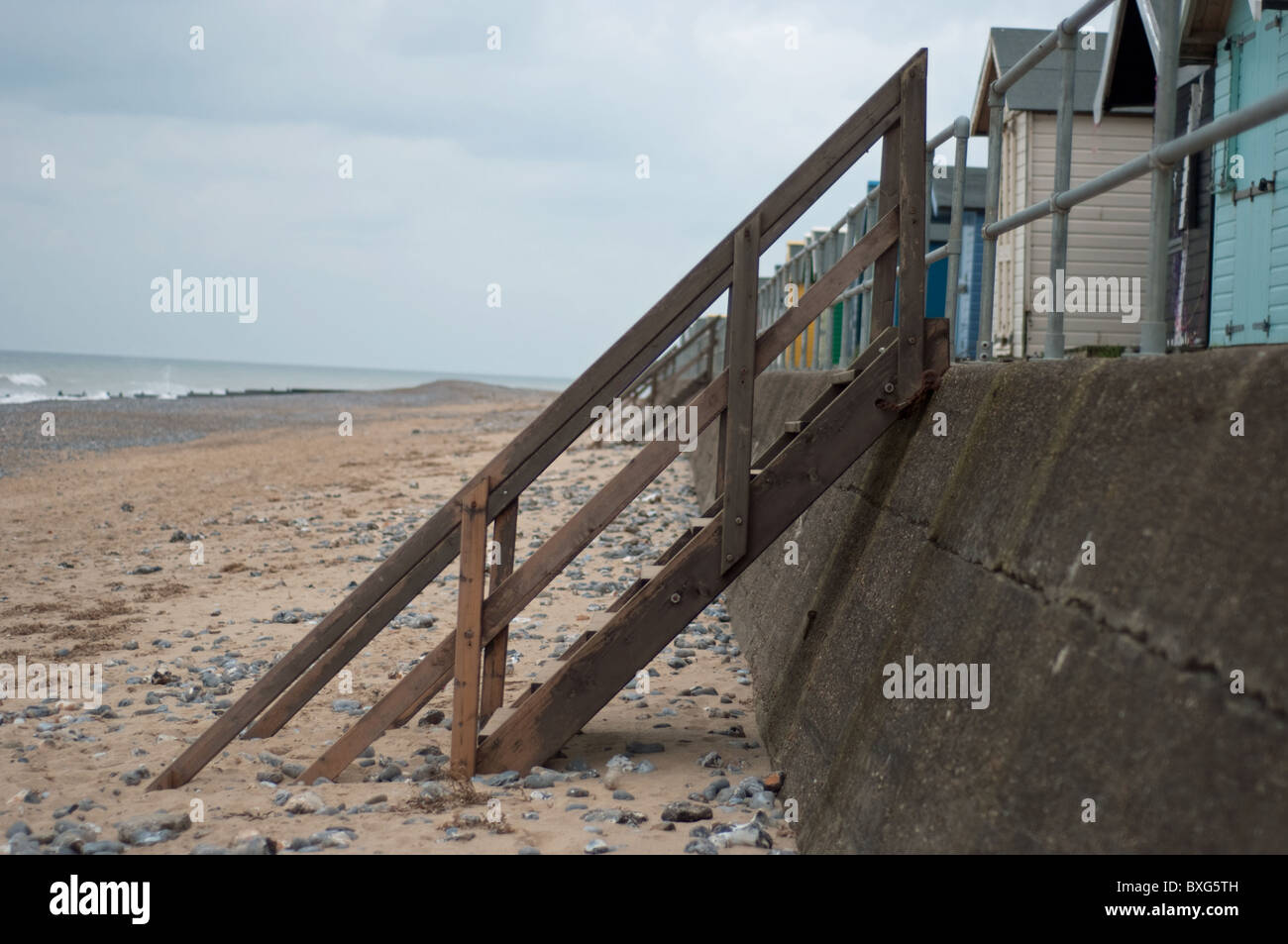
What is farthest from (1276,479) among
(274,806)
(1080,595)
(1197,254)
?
(1197,254)

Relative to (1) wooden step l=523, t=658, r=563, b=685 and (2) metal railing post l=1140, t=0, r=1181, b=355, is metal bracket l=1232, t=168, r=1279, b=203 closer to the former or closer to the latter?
(2) metal railing post l=1140, t=0, r=1181, b=355

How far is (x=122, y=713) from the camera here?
237 inches

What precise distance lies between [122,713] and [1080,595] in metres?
5.37

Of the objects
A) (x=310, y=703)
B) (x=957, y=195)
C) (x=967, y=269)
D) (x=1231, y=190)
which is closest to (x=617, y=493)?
(x=957, y=195)

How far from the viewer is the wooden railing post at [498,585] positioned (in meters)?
5.01

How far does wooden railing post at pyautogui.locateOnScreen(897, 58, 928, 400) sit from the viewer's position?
4.68 metres

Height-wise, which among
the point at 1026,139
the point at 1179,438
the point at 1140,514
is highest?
the point at 1026,139

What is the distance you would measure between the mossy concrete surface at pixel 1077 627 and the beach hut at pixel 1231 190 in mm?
5818

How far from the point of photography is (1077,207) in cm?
1377

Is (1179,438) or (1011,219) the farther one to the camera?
(1011,219)

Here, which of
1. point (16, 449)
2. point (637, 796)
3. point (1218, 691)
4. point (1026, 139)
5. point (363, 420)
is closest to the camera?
point (1218, 691)

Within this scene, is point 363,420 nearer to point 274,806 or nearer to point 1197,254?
point 1197,254

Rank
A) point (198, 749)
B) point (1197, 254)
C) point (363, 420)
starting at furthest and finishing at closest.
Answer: point (363, 420), point (1197, 254), point (198, 749)

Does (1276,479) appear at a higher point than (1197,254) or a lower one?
lower
